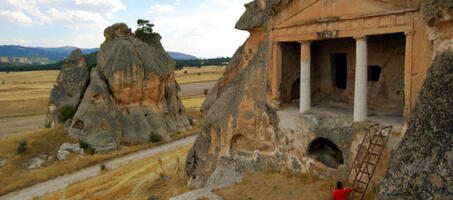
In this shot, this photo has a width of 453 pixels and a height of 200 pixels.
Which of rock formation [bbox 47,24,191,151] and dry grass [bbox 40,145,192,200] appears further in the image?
rock formation [bbox 47,24,191,151]

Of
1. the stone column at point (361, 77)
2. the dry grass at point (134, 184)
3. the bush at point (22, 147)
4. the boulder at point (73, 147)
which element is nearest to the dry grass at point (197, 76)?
the boulder at point (73, 147)

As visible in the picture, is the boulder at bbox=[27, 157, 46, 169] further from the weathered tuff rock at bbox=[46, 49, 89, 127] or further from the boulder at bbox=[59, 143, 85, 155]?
the weathered tuff rock at bbox=[46, 49, 89, 127]

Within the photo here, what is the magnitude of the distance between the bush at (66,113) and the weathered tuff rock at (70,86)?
30cm

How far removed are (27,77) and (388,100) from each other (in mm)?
136834

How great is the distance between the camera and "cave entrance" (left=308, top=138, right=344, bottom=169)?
15141 millimetres

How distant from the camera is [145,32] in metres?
39.4

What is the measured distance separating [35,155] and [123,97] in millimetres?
8612

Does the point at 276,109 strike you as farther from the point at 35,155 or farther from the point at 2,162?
the point at 2,162

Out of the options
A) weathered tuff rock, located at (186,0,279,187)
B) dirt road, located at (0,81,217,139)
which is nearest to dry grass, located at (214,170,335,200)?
weathered tuff rock, located at (186,0,279,187)

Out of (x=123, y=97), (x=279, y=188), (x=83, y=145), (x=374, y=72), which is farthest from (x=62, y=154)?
(x=374, y=72)

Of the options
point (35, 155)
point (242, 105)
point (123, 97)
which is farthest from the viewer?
point (123, 97)

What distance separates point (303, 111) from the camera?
15531 mm

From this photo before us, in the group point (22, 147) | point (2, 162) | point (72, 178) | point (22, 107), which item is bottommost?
point (72, 178)

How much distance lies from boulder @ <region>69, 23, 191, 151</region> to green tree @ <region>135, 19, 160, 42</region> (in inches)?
77.3
